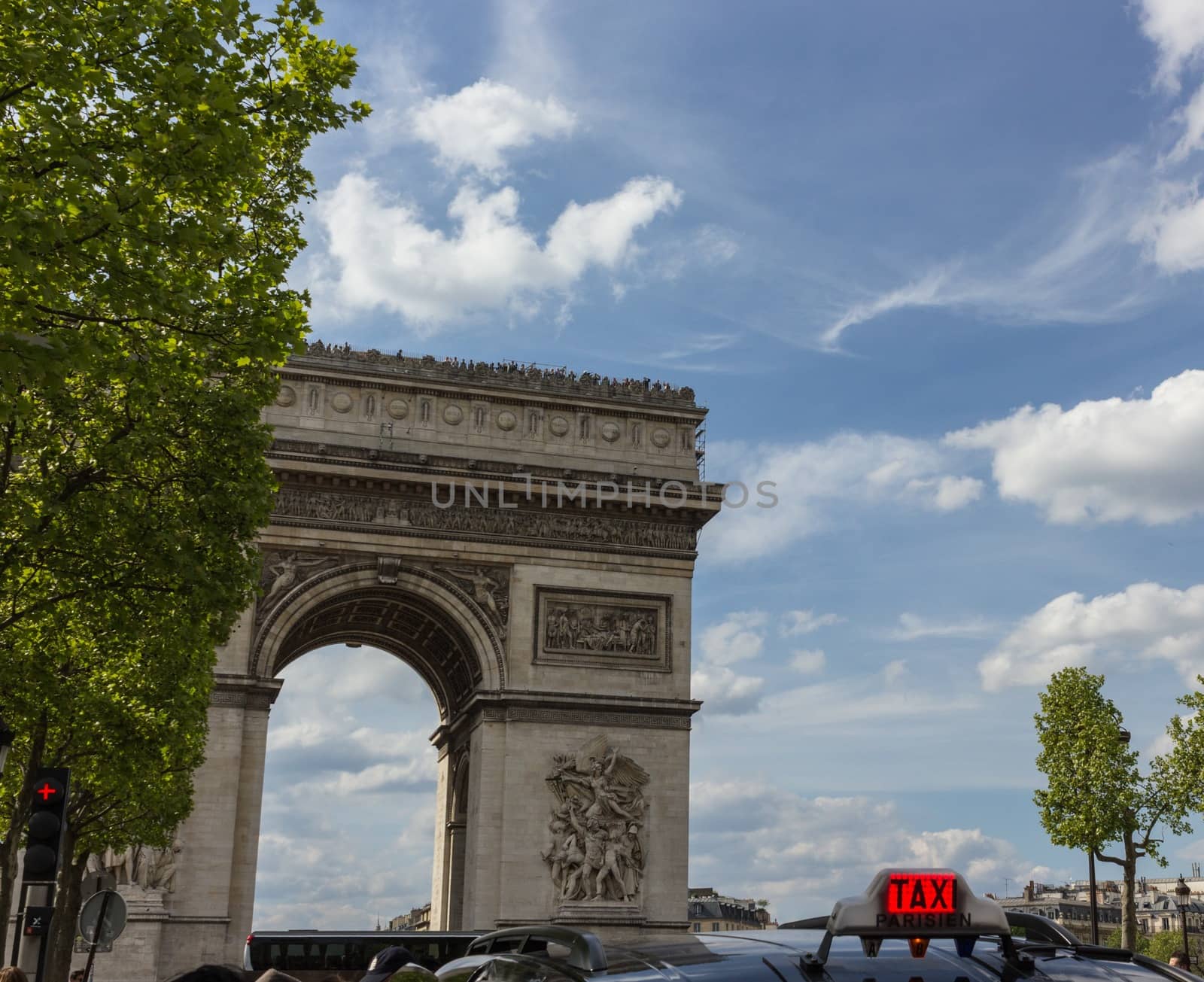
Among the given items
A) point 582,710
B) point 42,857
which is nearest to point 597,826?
point 582,710

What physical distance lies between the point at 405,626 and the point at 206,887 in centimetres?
990

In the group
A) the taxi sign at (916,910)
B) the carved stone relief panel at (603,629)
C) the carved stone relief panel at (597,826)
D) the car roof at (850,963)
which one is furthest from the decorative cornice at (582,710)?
the taxi sign at (916,910)

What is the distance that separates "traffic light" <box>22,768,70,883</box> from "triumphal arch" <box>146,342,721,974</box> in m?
21.5

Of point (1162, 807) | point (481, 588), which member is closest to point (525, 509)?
point (481, 588)

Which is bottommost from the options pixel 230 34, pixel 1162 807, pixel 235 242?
pixel 1162 807

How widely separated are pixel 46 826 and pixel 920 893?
10731 millimetres

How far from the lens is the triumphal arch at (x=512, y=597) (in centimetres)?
3538

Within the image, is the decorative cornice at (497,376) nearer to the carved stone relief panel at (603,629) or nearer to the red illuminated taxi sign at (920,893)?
the carved stone relief panel at (603,629)

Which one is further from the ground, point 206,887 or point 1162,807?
point 1162,807

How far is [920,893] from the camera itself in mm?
3939

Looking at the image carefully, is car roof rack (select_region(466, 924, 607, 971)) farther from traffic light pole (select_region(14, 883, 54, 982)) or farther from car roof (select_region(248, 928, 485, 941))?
car roof (select_region(248, 928, 485, 941))

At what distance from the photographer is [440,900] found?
1651 inches

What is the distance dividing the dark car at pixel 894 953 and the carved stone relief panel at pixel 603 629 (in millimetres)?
33048

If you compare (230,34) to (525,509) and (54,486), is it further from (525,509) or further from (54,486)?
(525,509)
